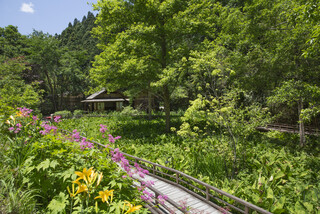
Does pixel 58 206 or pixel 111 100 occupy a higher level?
pixel 111 100

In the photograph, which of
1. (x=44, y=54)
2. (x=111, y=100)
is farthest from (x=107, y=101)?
(x=44, y=54)

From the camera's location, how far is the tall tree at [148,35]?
12.1 meters

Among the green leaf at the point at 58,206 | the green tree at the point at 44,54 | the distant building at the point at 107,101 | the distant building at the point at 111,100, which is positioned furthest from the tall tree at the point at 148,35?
the green tree at the point at 44,54

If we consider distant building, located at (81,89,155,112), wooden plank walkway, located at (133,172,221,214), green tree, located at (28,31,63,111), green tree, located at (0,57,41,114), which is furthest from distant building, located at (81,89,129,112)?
wooden plank walkway, located at (133,172,221,214)

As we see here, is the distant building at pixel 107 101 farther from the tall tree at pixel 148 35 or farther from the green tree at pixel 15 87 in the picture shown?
the tall tree at pixel 148 35

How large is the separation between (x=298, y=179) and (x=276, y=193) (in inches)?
52.2

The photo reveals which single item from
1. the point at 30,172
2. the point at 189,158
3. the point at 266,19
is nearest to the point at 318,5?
the point at 266,19

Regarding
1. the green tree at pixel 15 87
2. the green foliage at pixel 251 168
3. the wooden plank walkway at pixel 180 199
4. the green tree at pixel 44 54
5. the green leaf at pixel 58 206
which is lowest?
the wooden plank walkway at pixel 180 199

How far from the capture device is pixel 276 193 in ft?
18.8

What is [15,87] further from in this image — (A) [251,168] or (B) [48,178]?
(A) [251,168]

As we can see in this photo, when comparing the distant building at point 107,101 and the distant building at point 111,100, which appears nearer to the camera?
the distant building at point 111,100

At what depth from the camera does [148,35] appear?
40.7 ft

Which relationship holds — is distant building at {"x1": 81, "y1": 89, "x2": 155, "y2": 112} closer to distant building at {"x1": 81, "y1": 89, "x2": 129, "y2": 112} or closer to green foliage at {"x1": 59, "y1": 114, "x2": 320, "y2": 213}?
distant building at {"x1": 81, "y1": 89, "x2": 129, "y2": 112}

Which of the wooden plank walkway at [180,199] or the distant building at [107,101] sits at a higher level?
the distant building at [107,101]
